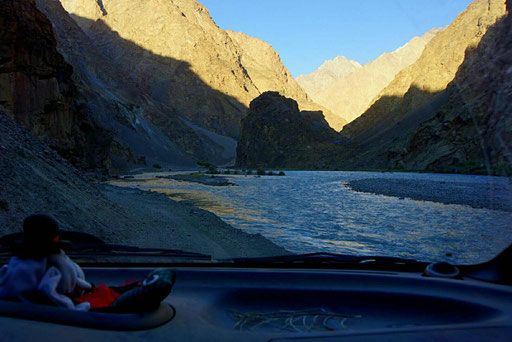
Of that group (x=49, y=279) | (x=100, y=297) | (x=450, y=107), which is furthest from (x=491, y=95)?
(x=450, y=107)

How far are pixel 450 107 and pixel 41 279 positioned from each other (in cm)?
6232

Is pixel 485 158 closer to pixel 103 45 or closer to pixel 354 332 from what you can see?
pixel 354 332

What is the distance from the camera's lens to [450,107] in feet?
183

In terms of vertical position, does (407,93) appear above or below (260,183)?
above

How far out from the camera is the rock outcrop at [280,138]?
101625 millimetres

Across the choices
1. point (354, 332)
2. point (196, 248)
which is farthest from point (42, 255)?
point (196, 248)

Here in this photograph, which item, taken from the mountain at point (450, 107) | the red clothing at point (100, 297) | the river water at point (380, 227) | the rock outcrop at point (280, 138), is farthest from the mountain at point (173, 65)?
the red clothing at point (100, 297)

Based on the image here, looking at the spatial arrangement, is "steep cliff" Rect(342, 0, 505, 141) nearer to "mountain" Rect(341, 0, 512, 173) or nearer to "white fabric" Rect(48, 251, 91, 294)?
"mountain" Rect(341, 0, 512, 173)

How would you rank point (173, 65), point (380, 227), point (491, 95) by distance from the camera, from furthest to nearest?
point (173, 65), point (380, 227), point (491, 95)

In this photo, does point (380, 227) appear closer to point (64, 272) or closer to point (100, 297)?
point (100, 297)

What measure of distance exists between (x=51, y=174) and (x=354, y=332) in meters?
8.21

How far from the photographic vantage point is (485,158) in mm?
2955

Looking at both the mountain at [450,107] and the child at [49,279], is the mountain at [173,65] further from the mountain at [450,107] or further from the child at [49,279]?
the child at [49,279]

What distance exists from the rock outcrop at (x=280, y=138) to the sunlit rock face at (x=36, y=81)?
75.1 metres
